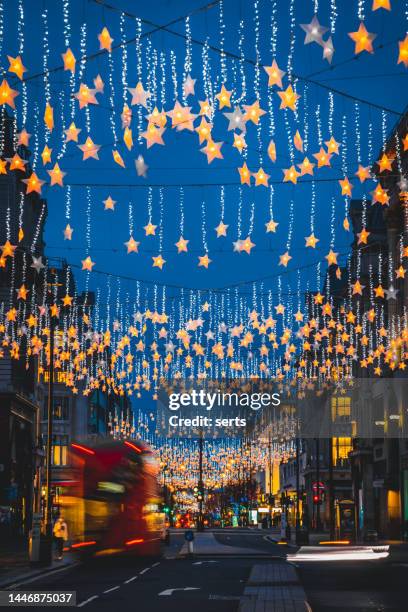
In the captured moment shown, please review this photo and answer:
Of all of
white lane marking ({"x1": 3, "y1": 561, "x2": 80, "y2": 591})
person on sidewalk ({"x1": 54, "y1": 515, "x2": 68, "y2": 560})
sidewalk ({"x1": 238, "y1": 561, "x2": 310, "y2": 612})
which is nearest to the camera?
sidewalk ({"x1": 238, "y1": 561, "x2": 310, "y2": 612})

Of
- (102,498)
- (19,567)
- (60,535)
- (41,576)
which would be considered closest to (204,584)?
(41,576)

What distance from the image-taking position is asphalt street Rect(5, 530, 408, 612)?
20.5 meters

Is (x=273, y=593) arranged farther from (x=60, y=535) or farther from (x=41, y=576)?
(x=60, y=535)

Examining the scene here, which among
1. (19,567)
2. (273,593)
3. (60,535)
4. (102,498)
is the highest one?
(102,498)

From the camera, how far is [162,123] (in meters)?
17.5

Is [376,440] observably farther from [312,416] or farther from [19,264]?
[312,416]

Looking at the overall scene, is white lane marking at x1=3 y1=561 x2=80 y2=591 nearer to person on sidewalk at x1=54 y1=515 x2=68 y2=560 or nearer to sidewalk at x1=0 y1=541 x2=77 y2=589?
sidewalk at x1=0 y1=541 x2=77 y2=589

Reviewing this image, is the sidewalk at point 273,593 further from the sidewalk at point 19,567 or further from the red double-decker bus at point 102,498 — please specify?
the sidewalk at point 19,567

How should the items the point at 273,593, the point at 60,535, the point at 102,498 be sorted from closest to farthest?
the point at 273,593, the point at 102,498, the point at 60,535

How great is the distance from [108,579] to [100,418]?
306ft

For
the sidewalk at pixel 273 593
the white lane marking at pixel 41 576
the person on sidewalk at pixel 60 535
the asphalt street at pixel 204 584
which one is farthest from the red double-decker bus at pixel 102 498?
the person on sidewalk at pixel 60 535

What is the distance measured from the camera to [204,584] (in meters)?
27.1

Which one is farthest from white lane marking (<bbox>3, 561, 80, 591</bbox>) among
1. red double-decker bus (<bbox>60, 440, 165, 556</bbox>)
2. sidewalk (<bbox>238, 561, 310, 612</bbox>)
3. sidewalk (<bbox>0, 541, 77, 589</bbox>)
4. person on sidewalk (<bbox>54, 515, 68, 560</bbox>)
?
sidewalk (<bbox>238, 561, 310, 612</bbox>)

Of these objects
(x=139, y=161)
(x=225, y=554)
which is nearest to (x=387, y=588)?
(x=139, y=161)
